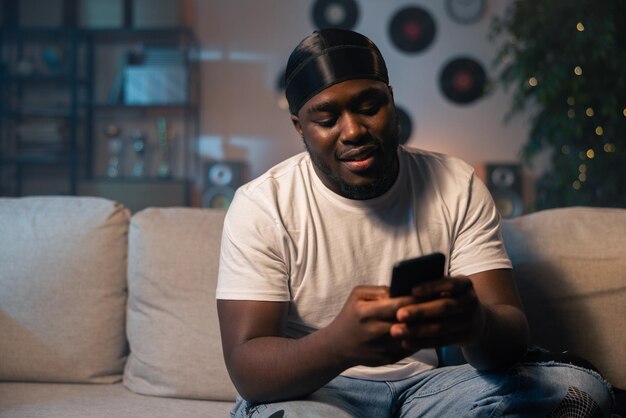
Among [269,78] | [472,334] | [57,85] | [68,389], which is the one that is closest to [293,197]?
[472,334]

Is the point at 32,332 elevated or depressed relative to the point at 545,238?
depressed

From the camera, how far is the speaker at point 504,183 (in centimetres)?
513

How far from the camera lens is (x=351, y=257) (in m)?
1.33

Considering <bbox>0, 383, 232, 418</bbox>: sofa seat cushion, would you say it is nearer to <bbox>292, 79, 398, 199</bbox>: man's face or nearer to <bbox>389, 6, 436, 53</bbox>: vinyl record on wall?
<bbox>292, 79, 398, 199</bbox>: man's face

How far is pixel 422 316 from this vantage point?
0.97 m

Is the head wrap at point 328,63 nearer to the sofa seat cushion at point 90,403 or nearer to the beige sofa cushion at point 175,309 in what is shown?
the beige sofa cushion at point 175,309

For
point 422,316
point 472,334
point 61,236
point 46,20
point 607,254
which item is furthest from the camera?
point 46,20

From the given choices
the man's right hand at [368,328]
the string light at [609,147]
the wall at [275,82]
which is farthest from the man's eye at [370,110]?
the wall at [275,82]

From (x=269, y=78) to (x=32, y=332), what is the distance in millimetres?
3993

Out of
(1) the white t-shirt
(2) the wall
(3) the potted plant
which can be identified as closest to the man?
(1) the white t-shirt

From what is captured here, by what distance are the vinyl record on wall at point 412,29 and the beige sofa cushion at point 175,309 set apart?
12.9 ft

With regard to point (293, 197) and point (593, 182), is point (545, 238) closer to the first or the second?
point (293, 197)

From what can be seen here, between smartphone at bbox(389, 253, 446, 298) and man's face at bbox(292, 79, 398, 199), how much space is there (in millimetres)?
352

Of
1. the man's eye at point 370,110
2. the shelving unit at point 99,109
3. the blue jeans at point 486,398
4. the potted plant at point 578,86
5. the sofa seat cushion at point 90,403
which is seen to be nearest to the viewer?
the blue jeans at point 486,398
